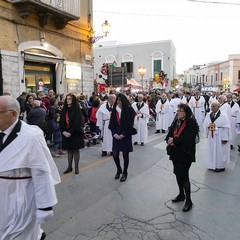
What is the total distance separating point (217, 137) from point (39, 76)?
8.84 meters

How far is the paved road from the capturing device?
402cm

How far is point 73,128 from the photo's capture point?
21.8 ft

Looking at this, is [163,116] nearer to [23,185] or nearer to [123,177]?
[123,177]

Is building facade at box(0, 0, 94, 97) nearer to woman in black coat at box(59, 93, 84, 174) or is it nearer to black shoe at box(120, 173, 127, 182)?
woman in black coat at box(59, 93, 84, 174)

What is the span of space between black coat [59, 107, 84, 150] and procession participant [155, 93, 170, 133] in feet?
25.0

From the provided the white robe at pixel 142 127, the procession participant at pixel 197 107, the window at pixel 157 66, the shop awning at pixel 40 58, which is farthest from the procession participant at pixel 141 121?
the window at pixel 157 66

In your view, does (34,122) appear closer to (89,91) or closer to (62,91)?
(62,91)

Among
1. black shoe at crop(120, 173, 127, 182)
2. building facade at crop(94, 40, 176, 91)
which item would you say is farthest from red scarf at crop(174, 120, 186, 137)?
building facade at crop(94, 40, 176, 91)

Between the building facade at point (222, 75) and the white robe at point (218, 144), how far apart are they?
45.6 meters

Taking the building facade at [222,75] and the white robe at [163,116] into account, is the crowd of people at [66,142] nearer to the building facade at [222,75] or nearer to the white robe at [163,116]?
the white robe at [163,116]

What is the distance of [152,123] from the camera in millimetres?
17703

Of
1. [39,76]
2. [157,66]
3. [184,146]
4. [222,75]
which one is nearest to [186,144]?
[184,146]

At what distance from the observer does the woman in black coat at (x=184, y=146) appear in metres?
4.72

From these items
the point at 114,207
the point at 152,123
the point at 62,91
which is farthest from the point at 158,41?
the point at 114,207
